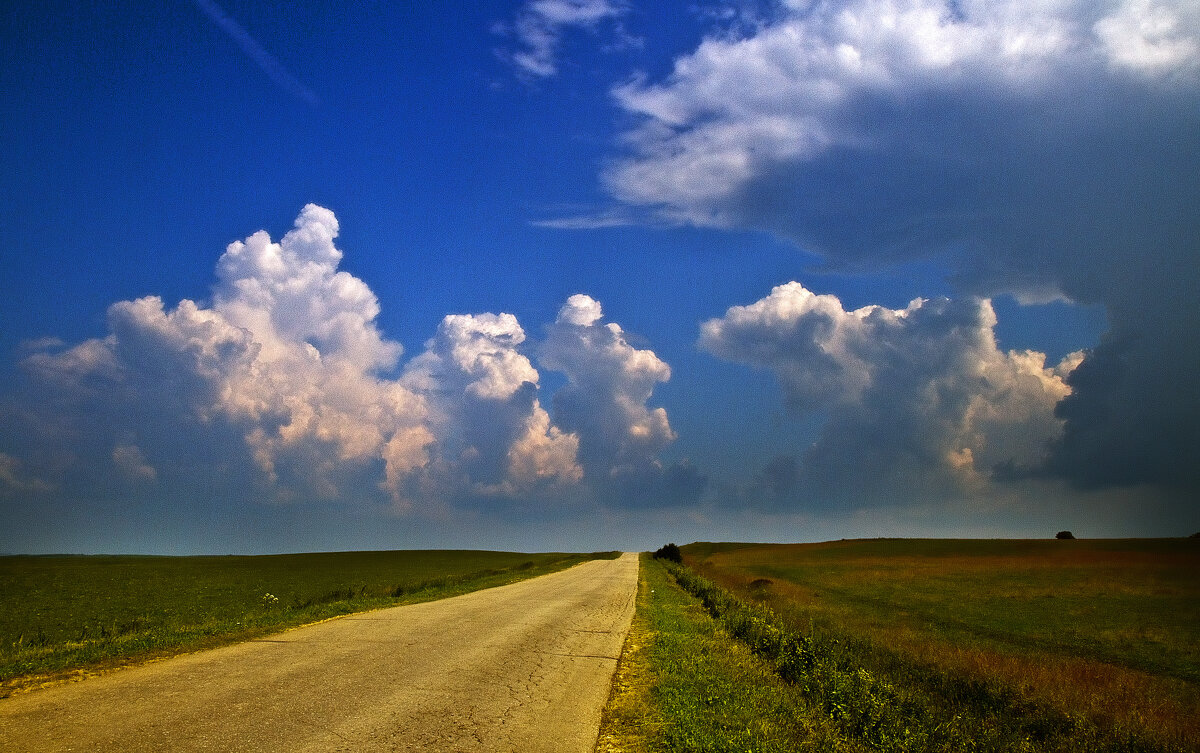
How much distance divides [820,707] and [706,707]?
2193 millimetres

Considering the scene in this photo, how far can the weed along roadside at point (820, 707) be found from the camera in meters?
8.90

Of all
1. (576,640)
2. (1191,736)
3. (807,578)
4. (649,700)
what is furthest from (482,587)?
(807,578)

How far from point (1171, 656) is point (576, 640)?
19357 millimetres

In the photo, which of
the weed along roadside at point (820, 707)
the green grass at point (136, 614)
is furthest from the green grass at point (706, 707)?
the green grass at point (136, 614)

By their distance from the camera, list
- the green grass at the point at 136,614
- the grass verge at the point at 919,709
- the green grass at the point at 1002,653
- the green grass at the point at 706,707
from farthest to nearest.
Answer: the green grass at the point at 136,614 → the green grass at the point at 1002,653 → the grass verge at the point at 919,709 → the green grass at the point at 706,707

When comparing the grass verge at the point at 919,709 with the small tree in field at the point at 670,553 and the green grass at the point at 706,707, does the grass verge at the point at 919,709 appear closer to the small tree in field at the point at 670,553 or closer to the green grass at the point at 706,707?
the green grass at the point at 706,707

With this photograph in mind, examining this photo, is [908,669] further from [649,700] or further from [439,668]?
[439,668]

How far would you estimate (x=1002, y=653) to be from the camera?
69.8 ft

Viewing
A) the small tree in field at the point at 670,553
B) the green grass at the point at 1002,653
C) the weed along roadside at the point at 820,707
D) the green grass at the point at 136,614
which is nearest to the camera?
the weed along roadside at the point at 820,707

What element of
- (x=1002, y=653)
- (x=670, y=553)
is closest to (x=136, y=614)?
(x=1002, y=653)

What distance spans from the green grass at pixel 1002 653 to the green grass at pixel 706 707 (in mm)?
818

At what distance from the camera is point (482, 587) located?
3581 centimetres

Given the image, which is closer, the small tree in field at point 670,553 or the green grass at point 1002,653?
the green grass at point 1002,653

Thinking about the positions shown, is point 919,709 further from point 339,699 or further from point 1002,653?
point 1002,653
